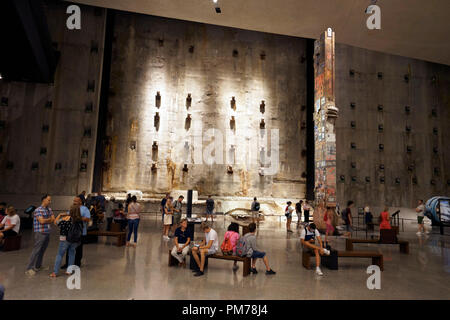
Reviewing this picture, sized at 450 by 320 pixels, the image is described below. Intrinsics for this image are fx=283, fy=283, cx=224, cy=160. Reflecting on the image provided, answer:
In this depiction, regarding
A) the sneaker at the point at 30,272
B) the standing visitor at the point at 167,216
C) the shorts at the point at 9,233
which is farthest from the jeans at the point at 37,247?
the standing visitor at the point at 167,216

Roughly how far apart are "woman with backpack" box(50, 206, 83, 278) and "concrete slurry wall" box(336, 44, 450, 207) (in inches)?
752

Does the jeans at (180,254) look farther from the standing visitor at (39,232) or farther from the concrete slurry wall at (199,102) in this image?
the concrete slurry wall at (199,102)

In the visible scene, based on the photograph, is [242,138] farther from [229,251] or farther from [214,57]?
[229,251]

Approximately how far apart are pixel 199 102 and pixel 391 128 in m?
15.3

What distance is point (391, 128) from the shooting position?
22.4 m

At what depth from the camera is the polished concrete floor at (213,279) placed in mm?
4895

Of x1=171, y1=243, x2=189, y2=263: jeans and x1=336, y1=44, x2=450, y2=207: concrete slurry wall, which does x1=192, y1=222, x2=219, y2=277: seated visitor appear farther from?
x1=336, y1=44, x2=450, y2=207: concrete slurry wall

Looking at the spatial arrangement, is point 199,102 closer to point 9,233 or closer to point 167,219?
point 167,219

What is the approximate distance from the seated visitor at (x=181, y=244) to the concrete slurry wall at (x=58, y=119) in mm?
14215
